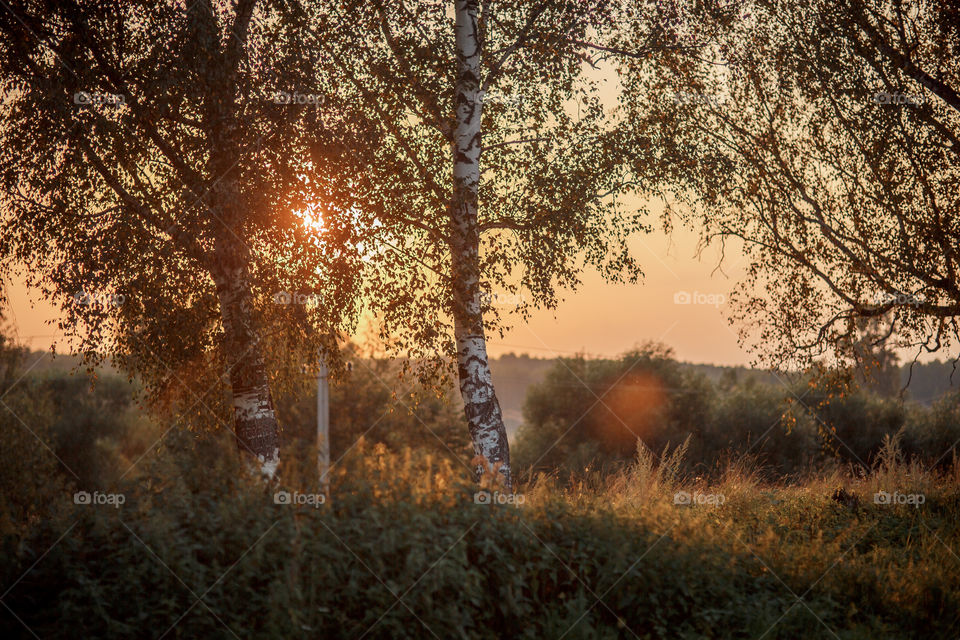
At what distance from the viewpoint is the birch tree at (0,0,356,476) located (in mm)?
9547

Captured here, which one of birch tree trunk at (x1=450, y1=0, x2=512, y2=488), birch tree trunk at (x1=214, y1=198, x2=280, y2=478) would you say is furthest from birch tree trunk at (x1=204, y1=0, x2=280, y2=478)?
birch tree trunk at (x1=450, y1=0, x2=512, y2=488)

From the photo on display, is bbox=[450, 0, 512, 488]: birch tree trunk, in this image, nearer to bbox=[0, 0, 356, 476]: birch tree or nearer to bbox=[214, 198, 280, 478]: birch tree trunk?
bbox=[0, 0, 356, 476]: birch tree

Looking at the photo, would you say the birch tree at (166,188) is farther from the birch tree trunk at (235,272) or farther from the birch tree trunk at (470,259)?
the birch tree trunk at (470,259)

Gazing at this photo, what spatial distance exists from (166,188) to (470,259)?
13.6ft

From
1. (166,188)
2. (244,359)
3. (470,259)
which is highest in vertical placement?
(166,188)

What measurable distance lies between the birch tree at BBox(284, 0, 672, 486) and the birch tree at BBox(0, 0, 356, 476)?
826mm

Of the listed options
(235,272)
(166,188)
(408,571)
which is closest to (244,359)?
(235,272)

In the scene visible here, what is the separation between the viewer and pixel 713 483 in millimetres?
13055

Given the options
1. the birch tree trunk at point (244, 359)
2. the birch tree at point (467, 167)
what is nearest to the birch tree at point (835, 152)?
the birch tree at point (467, 167)

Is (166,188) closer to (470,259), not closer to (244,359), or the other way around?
(244,359)

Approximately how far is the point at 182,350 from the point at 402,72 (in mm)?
5117

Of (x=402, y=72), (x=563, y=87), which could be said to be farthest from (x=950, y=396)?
(x=402, y=72)

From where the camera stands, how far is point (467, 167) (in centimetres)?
1121

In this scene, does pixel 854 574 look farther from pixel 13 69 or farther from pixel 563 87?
pixel 13 69
